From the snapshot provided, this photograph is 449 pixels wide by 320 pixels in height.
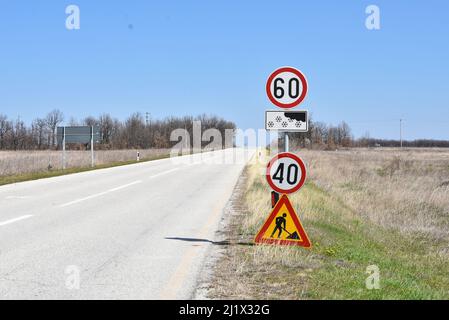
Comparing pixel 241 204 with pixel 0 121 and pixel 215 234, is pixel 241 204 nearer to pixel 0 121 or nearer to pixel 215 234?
pixel 215 234

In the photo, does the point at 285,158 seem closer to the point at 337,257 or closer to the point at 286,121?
the point at 286,121

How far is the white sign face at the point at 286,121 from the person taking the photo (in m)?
7.32

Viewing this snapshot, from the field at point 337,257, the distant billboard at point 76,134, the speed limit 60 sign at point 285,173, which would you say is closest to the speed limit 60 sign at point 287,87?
the speed limit 60 sign at point 285,173

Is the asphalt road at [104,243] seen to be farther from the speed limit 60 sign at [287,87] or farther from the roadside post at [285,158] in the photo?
the speed limit 60 sign at [287,87]

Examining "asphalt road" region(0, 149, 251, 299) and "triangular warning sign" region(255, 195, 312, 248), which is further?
"triangular warning sign" region(255, 195, 312, 248)

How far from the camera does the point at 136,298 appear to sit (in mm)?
5035

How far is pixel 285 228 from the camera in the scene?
743cm

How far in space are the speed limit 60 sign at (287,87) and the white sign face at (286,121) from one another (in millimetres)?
123

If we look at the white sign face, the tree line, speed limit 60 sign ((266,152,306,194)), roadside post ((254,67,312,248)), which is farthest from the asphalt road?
the tree line

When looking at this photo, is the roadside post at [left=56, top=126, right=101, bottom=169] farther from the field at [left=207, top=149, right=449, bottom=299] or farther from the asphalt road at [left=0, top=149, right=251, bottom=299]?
the field at [left=207, top=149, right=449, bottom=299]

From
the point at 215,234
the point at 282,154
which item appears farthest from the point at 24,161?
the point at 282,154

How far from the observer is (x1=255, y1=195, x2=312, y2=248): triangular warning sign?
7348 millimetres

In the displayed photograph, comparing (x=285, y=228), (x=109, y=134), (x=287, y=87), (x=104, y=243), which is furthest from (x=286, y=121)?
(x=109, y=134)
